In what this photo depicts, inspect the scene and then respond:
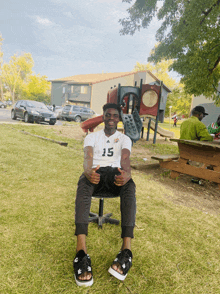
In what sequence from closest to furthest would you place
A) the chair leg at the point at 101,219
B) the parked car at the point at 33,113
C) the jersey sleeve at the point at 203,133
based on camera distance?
the chair leg at the point at 101,219
the jersey sleeve at the point at 203,133
the parked car at the point at 33,113

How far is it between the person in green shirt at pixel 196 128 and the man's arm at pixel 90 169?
144 inches

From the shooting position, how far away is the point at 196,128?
5473mm

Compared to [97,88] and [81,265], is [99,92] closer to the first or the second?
[97,88]

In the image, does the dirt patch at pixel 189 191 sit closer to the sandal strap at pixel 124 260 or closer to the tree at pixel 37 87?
the sandal strap at pixel 124 260

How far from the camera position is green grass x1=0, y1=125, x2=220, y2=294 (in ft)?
6.36

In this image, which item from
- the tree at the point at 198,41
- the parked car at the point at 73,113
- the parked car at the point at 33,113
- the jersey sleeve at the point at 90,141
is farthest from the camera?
the parked car at the point at 73,113

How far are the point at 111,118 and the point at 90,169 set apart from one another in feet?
2.42

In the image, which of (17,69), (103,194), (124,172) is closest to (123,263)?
(103,194)

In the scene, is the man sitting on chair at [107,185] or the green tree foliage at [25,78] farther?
the green tree foliage at [25,78]

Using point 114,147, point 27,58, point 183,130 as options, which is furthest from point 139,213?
point 27,58

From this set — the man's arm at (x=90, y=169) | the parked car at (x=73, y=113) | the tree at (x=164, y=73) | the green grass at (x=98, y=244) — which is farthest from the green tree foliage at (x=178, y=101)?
the man's arm at (x=90, y=169)

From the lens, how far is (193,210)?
3783 mm

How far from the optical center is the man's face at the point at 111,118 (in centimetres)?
275

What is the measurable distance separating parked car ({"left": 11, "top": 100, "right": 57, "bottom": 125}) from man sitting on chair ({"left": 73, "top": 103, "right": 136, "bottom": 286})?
537 inches
